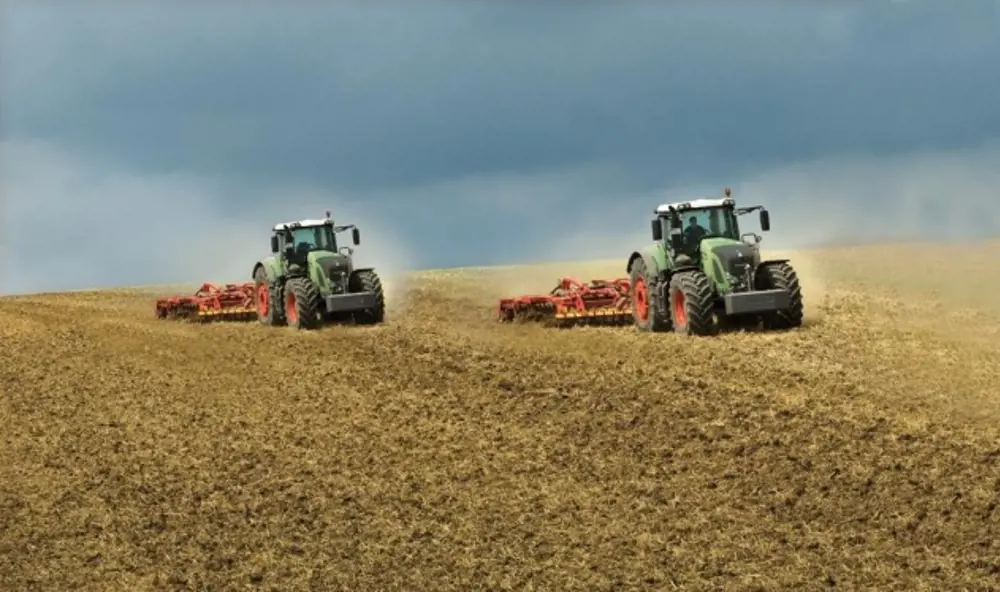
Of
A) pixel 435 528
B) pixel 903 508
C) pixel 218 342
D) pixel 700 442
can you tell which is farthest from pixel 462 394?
pixel 218 342

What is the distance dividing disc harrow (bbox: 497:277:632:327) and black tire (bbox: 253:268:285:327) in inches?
187

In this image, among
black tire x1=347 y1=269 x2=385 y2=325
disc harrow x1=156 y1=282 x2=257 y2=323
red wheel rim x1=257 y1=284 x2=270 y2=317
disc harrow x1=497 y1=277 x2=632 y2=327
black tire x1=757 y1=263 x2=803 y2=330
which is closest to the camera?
black tire x1=757 y1=263 x2=803 y2=330

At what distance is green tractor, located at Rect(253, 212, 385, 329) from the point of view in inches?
902

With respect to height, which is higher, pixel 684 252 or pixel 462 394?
pixel 684 252

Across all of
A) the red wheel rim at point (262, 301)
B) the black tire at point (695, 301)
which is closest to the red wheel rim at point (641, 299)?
the black tire at point (695, 301)

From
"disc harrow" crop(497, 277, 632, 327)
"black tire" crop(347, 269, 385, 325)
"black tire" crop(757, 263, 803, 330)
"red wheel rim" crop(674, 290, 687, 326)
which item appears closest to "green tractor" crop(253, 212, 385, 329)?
"black tire" crop(347, 269, 385, 325)

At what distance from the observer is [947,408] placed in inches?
520

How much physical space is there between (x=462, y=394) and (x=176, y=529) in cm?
538

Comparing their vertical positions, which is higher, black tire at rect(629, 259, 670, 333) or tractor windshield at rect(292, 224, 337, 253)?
tractor windshield at rect(292, 224, 337, 253)

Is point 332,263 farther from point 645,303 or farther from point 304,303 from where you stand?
point 645,303

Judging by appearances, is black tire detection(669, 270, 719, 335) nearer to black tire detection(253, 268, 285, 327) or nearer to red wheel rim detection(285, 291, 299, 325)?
red wheel rim detection(285, 291, 299, 325)

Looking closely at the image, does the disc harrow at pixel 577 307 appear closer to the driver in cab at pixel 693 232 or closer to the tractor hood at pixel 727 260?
the driver in cab at pixel 693 232

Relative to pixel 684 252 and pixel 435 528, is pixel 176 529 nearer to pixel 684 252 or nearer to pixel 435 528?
pixel 435 528

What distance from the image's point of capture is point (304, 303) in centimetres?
2278
